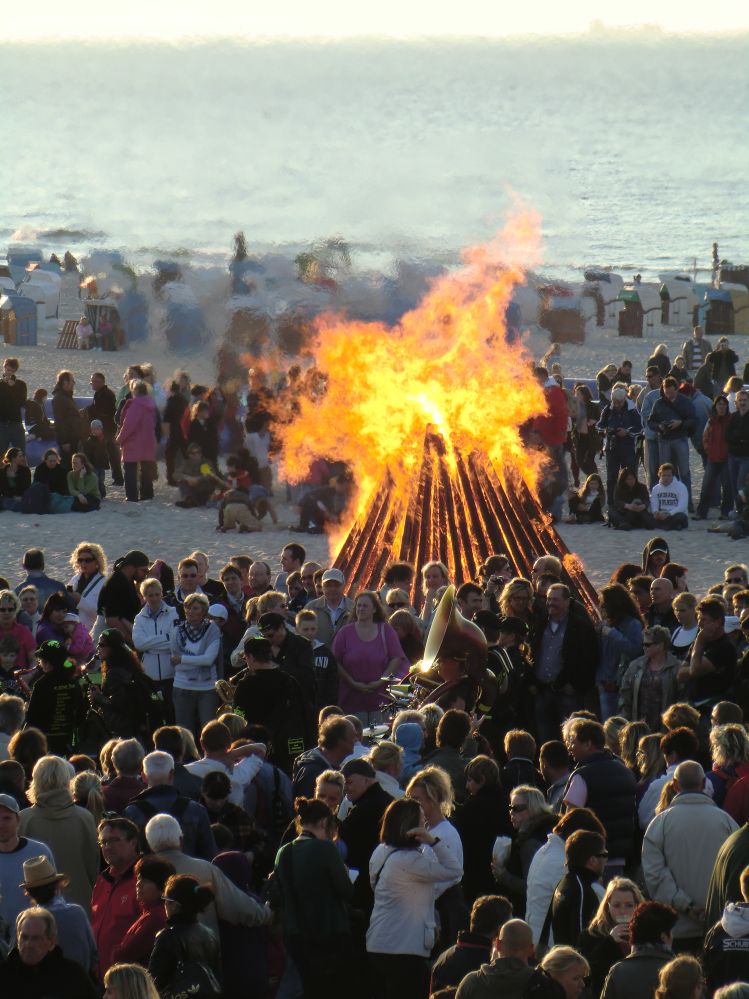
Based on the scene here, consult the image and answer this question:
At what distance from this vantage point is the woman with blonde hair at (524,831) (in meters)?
7.36

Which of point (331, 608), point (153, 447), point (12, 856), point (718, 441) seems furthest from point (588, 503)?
point (12, 856)

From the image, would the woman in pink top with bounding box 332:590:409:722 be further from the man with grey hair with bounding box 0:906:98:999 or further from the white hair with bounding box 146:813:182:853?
the man with grey hair with bounding box 0:906:98:999

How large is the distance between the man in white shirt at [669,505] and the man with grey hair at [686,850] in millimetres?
10467

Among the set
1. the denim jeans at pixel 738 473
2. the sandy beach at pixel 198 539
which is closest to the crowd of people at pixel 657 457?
the denim jeans at pixel 738 473

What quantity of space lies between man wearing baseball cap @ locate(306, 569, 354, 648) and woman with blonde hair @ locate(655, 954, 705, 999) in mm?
5911

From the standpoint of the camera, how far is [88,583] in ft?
40.4

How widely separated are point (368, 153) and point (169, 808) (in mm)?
57013

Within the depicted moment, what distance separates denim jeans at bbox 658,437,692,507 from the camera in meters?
18.0

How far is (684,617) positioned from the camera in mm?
10398

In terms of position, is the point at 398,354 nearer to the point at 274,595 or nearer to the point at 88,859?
the point at 274,595

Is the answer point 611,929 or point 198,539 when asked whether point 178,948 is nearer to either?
point 611,929

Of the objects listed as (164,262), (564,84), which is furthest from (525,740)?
(564,84)

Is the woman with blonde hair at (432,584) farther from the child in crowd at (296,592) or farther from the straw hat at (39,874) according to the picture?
the straw hat at (39,874)

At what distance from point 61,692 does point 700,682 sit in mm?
3270
